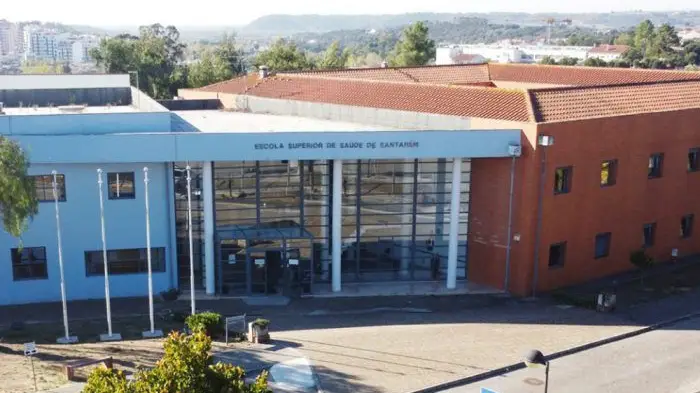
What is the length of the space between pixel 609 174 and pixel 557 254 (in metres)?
3.98

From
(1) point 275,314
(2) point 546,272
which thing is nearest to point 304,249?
(1) point 275,314

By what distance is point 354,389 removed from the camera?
20.2 metres

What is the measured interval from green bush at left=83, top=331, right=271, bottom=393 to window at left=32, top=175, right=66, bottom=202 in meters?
15.9

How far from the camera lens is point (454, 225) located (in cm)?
2909

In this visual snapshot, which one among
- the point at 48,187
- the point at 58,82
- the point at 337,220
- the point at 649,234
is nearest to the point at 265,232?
the point at 337,220

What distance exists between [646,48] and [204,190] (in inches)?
4979

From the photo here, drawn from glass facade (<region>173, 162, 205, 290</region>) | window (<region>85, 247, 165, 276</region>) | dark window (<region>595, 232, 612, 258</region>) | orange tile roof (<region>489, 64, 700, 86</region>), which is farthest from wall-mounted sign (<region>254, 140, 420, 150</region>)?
orange tile roof (<region>489, 64, 700, 86</region>)

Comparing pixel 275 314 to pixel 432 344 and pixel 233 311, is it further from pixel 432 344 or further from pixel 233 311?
pixel 432 344

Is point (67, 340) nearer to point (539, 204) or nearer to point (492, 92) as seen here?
point (539, 204)

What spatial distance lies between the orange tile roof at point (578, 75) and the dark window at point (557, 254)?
14989mm

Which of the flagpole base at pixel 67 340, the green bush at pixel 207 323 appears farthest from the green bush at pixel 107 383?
the flagpole base at pixel 67 340

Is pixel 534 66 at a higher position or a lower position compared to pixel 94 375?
higher

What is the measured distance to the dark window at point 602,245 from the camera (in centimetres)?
3095

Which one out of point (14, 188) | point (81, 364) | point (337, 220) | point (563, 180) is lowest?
point (81, 364)
